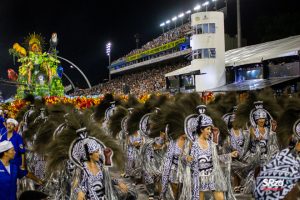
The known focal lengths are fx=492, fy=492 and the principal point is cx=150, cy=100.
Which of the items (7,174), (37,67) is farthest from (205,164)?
(37,67)

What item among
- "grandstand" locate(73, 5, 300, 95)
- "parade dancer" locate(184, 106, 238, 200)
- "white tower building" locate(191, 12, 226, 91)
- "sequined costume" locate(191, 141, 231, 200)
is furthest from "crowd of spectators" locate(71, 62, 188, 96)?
"sequined costume" locate(191, 141, 231, 200)

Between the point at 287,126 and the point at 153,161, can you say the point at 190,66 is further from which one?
the point at 287,126

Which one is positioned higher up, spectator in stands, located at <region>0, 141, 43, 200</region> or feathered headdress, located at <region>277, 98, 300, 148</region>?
feathered headdress, located at <region>277, 98, 300, 148</region>

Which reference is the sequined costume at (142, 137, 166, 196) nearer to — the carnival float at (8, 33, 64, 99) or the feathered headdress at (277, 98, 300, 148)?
the feathered headdress at (277, 98, 300, 148)

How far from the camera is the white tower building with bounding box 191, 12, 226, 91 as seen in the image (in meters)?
33.4

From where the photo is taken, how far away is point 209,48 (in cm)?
3353

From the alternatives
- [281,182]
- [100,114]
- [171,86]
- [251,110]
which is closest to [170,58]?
[171,86]

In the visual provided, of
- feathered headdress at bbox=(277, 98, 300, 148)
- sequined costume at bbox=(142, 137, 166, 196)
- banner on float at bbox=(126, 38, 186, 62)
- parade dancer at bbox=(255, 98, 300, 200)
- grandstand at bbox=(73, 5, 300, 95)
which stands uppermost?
banner on float at bbox=(126, 38, 186, 62)

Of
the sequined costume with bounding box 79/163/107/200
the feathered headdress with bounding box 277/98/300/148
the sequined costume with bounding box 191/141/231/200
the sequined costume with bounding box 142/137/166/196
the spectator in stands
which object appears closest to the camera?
the feathered headdress with bounding box 277/98/300/148

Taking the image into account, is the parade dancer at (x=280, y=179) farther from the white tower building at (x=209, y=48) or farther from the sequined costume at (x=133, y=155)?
the white tower building at (x=209, y=48)

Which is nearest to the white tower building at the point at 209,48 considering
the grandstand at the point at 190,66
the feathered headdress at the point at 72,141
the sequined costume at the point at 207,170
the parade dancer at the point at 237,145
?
the grandstand at the point at 190,66

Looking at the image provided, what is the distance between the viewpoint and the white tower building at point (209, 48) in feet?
110

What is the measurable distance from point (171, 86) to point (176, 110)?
32.2 meters

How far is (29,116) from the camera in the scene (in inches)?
476
